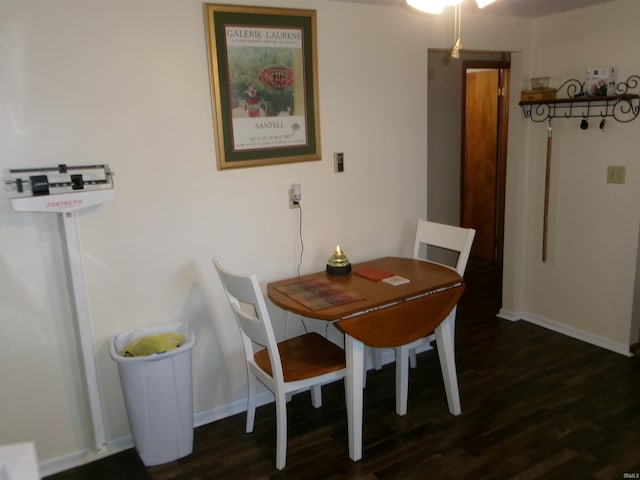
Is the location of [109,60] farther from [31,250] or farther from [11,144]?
[31,250]

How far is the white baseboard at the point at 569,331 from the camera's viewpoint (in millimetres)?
3305

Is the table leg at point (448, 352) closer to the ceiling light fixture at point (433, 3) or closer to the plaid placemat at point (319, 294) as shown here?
the plaid placemat at point (319, 294)

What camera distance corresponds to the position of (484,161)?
5.13 m

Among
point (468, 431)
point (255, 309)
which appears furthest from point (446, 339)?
point (255, 309)

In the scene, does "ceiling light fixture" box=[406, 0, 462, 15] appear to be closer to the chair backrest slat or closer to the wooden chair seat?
the chair backrest slat

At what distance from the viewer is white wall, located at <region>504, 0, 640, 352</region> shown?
10.2 ft

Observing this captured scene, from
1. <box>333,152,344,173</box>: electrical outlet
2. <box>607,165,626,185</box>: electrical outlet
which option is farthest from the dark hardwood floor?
<box>333,152,344,173</box>: electrical outlet

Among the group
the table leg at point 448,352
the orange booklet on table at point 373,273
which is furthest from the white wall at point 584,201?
the orange booklet on table at point 373,273

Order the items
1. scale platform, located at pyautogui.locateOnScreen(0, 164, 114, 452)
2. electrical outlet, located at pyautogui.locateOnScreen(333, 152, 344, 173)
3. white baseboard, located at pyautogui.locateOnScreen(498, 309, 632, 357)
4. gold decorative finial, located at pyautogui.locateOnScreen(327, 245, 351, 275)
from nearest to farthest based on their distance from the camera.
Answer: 1. scale platform, located at pyautogui.locateOnScreen(0, 164, 114, 452)
2. gold decorative finial, located at pyautogui.locateOnScreen(327, 245, 351, 275)
3. electrical outlet, located at pyautogui.locateOnScreen(333, 152, 344, 173)
4. white baseboard, located at pyautogui.locateOnScreen(498, 309, 632, 357)

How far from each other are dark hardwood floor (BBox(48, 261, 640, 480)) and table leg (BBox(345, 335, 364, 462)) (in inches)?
3.1

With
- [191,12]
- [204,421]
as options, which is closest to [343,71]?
[191,12]

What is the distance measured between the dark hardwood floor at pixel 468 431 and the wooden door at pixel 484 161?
201 centimetres

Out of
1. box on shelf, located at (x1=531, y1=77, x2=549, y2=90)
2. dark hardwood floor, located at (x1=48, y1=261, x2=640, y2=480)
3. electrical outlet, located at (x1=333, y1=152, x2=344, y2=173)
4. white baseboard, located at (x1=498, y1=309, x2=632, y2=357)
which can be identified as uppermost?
box on shelf, located at (x1=531, y1=77, x2=549, y2=90)

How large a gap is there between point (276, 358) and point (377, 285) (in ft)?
2.13
